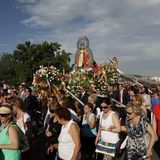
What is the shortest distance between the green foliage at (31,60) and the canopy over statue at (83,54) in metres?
30.0

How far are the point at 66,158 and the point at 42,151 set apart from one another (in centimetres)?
484

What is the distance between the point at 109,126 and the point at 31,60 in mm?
52150

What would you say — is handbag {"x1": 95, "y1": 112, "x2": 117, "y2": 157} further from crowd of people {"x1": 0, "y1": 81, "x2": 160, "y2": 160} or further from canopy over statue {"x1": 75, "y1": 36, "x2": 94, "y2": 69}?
canopy over statue {"x1": 75, "y1": 36, "x2": 94, "y2": 69}

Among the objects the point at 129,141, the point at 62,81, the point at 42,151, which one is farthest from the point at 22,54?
the point at 129,141

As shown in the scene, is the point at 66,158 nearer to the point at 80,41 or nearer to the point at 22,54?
the point at 80,41

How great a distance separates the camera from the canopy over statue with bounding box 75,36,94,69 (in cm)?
2492

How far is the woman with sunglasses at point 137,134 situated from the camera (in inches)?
251

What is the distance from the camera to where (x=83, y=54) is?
25609 millimetres

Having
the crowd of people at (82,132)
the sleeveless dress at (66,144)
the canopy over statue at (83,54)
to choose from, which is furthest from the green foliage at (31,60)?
the sleeveless dress at (66,144)

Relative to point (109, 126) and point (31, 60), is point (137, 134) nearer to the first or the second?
point (109, 126)

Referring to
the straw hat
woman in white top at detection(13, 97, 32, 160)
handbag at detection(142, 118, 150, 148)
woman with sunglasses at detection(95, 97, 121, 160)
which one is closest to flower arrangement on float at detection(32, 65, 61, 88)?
woman in white top at detection(13, 97, 32, 160)

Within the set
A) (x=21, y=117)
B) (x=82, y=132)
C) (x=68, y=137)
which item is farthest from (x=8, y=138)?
(x=82, y=132)

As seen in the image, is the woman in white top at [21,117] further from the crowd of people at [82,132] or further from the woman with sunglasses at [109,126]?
the woman with sunglasses at [109,126]

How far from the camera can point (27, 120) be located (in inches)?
288
